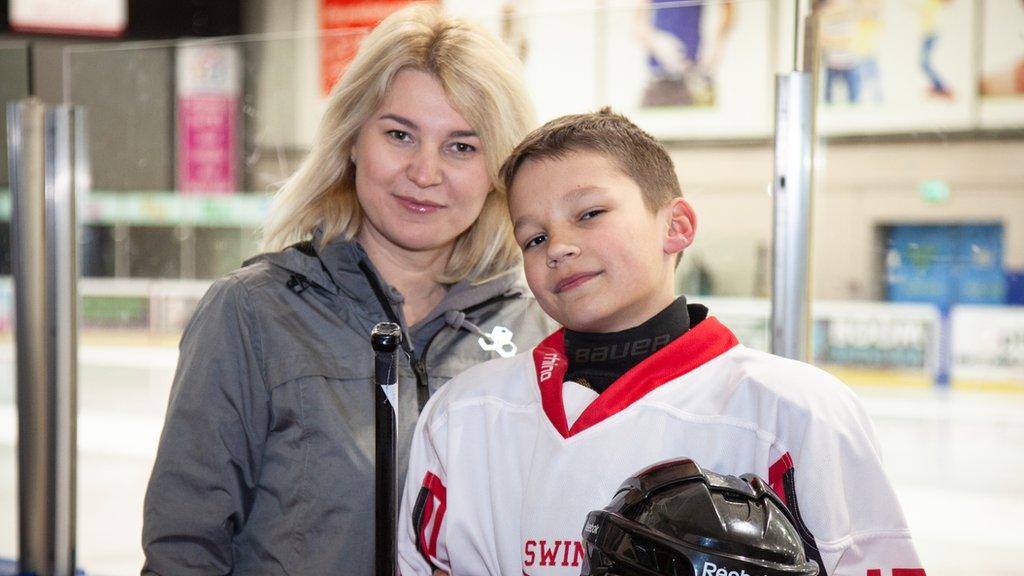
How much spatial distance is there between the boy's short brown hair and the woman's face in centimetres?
26

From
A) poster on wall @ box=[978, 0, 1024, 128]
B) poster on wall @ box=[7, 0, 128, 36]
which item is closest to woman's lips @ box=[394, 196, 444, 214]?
poster on wall @ box=[978, 0, 1024, 128]

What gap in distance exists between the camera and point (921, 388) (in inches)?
303

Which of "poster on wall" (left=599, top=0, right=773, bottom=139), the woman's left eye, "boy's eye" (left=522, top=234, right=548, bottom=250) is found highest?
"poster on wall" (left=599, top=0, right=773, bottom=139)

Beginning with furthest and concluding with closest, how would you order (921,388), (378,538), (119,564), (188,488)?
(921,388), (119,564), (188,488), (378,538)

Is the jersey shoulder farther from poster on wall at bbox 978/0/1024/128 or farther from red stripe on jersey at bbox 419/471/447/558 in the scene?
poster on wall at bbox 978/0/1024/128

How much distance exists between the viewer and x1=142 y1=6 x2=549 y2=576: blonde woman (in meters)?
1.56

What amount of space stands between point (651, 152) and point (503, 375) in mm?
354

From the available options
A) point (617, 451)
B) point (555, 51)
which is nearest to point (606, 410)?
point (617, 451)

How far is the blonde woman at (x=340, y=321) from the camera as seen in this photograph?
61.2 inches

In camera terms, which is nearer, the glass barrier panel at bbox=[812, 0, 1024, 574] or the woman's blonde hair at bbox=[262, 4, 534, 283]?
the woman's blonde hair at bbox=[262, 4, 534, 283]

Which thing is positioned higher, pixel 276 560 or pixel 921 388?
pixel 276 560

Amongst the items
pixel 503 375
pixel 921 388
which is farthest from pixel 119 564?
pixel 921 388

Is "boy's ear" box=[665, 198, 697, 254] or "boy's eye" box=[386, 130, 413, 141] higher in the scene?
"boy's eye" box=[386, 130, 413, 141]

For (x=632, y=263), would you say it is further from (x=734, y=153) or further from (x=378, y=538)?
(x=734, y=153)
